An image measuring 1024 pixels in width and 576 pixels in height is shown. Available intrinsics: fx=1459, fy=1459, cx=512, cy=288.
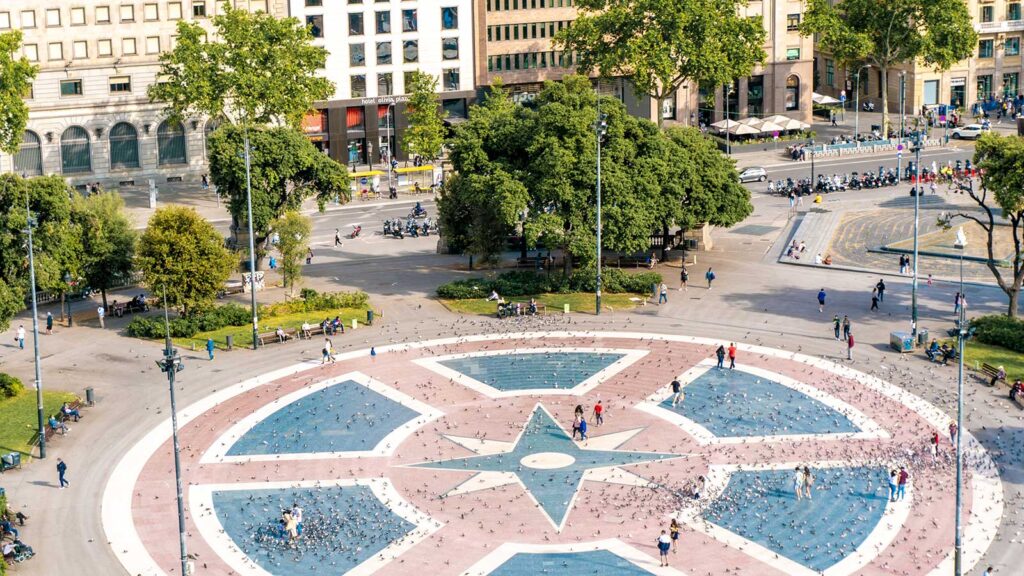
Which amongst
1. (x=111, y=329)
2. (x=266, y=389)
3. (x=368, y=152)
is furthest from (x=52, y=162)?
(x=266, y=389)

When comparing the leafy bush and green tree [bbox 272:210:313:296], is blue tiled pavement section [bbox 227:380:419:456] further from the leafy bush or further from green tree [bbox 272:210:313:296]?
green tree [bbox 272:210:313:296]

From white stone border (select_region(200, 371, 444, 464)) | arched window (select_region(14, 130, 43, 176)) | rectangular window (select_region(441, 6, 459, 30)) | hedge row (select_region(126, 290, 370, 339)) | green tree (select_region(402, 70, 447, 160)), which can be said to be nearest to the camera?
white stone border (select_region(200, 371, 444, 464))

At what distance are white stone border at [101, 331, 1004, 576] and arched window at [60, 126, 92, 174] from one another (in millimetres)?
59198

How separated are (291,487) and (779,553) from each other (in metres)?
24.0

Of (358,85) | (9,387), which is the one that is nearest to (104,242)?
(9,387)

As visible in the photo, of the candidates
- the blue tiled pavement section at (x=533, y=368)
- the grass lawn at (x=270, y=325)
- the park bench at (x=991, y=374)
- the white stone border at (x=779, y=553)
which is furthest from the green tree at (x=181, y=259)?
the park bench at (x=991, y=374)

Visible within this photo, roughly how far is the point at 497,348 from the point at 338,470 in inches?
843

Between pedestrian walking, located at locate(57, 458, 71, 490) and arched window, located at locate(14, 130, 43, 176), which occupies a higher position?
arched window, located at locate(14, 130, 43, 176)

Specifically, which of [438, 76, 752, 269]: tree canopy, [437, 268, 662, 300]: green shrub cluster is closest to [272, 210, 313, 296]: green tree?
[437, 268, 662, 300]: green shrub cluster

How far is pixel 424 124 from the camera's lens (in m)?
143

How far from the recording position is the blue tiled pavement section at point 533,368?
86125mm

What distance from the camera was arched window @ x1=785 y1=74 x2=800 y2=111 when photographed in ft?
539

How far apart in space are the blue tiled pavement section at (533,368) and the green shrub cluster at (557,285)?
43.1 feet

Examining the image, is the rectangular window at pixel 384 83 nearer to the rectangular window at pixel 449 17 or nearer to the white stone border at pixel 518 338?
the rectangular window at pixel 449 17
